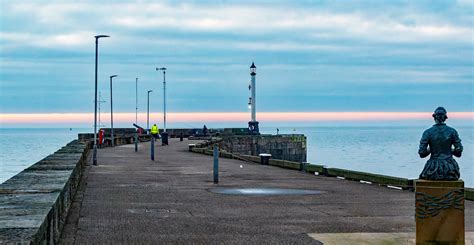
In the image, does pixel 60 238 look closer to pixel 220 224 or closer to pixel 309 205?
pixel 220 224

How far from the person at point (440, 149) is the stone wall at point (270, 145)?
63.0 metres

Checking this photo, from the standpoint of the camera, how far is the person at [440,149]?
10.8m

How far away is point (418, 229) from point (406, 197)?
306 inches

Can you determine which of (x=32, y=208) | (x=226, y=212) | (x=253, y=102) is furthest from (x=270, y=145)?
(x=32, y=208)

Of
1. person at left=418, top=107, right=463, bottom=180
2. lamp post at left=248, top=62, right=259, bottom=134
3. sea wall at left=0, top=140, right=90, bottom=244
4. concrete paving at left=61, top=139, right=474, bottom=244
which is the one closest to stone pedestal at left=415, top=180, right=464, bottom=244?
person at left=418, top=107, right=463, bottom=180

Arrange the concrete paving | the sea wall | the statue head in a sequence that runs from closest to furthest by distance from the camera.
→ the sea wall
the statue head
the concrete paving

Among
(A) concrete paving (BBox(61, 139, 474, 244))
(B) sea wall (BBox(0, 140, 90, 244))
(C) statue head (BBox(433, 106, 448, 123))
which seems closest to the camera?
(B) sea wall (BBox(0, 140, 90, 244))

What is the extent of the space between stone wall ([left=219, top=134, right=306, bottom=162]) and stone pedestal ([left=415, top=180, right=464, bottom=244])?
6315cm

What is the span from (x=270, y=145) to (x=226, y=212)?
7004 cm

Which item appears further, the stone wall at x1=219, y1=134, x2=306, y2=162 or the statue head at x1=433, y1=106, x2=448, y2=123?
the stone wall at x1=219, y1=134, x2=306, y2=162

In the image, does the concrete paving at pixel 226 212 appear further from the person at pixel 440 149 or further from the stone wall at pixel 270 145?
the stone wall at pixel 270 145

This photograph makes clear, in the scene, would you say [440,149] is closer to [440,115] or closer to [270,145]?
[440,115]

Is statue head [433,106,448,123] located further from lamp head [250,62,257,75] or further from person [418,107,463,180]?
lamp head [250,62,257,75]

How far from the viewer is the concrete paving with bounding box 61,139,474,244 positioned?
40.4 feet
